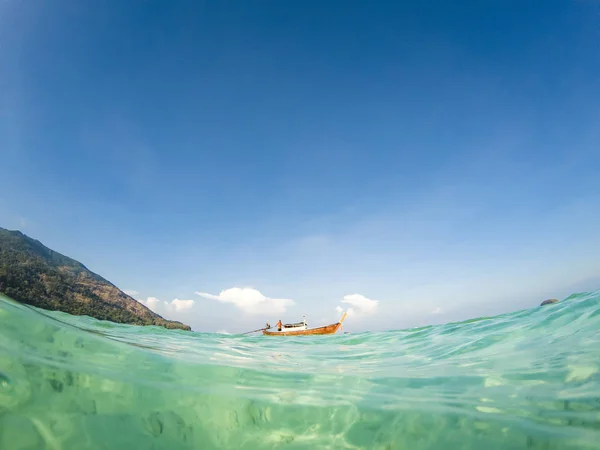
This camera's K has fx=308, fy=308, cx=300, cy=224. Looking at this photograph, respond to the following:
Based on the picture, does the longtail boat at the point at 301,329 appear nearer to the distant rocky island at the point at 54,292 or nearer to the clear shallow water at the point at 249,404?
the distant rocky island at the point at 54,292

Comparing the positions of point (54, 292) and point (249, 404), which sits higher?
point (249, 404)

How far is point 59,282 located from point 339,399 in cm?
5235

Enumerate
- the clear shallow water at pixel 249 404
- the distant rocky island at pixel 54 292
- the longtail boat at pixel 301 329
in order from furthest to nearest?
the longtail boat at pixel 301 329 < the distant rocky island at pixel 54 292 < the clear shallow water at pixel 249 404

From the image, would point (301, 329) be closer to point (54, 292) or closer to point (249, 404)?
point (54, 292)

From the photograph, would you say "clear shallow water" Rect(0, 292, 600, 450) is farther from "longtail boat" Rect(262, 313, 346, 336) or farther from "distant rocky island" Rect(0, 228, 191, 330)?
"longtail boat" Rect(262, 313, 346, 336)

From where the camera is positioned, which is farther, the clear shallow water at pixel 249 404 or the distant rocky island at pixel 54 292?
the distant rocky island at pixel 54 292

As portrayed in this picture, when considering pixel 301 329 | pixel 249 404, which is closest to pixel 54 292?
pixel 301 329

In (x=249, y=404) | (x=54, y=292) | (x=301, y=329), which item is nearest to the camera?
(x=249, y=404)

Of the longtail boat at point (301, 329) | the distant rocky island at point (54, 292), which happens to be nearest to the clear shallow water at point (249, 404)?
the distant rocky island at point (54, 292)

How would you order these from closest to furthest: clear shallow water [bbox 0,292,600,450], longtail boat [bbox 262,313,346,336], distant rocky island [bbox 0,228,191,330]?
clear shallow water [bbox 0,292,600,450], distant rocky island [bbox 0,228,191,330], longtail boat [bbox 262,313,346,336]

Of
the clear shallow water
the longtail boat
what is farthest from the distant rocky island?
the clear shallow water

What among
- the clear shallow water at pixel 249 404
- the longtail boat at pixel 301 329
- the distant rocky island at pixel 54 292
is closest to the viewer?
the clear shallow water at pixel 249 404

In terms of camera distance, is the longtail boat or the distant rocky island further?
the longtail boat

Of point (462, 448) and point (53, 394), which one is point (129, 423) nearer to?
point (53, 394)
